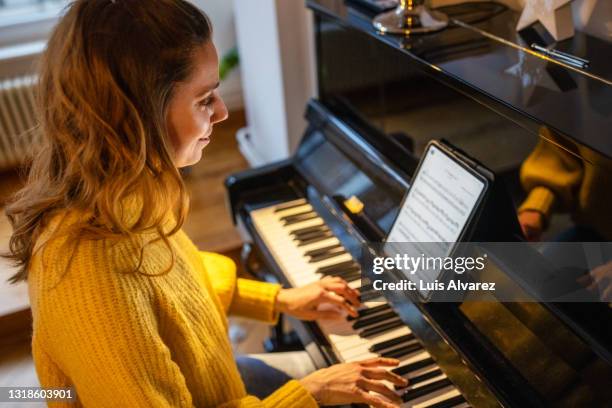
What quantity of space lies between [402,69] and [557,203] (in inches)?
20.4

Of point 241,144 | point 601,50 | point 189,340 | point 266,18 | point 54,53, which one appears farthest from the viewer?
point 241,144

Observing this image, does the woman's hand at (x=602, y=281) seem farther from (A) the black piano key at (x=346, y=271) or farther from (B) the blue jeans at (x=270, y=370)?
(B) the blue jeans at (x=270, y=370)

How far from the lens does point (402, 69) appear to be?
1386mm

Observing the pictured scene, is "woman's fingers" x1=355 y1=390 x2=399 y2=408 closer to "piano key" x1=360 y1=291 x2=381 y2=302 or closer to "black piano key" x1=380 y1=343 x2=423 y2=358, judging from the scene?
"black piano key" x1=380 y1=343 x2=423 y2=358

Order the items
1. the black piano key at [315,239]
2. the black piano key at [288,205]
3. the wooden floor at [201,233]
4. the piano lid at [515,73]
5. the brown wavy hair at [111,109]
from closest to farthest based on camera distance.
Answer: the brown wavy hair at [111,109], the piano lid at [515,73], the black piano key at [315,239], the black piano key at [288,205], the wooden floor at [201,233]

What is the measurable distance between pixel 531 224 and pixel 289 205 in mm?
689

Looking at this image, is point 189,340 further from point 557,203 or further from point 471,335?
point 557,203

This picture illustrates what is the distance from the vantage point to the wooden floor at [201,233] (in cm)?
216

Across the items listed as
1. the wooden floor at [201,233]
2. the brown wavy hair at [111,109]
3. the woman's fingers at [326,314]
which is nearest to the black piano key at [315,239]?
the woman's fingers at [326,314]

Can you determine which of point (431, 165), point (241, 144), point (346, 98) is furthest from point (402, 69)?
point (241, 144)

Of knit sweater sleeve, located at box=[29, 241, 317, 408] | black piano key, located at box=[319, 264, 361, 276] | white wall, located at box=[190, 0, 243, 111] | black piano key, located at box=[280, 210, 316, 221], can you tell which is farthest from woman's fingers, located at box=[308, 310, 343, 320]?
white wall, located at box=[190, 0, 243, 111]

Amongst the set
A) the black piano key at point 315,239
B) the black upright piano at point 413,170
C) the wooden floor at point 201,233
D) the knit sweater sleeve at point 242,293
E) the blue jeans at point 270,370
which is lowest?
the wooden floor at point 201,233

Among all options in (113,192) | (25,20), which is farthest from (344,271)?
(25,20)

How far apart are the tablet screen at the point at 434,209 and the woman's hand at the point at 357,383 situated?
159 millimetres
